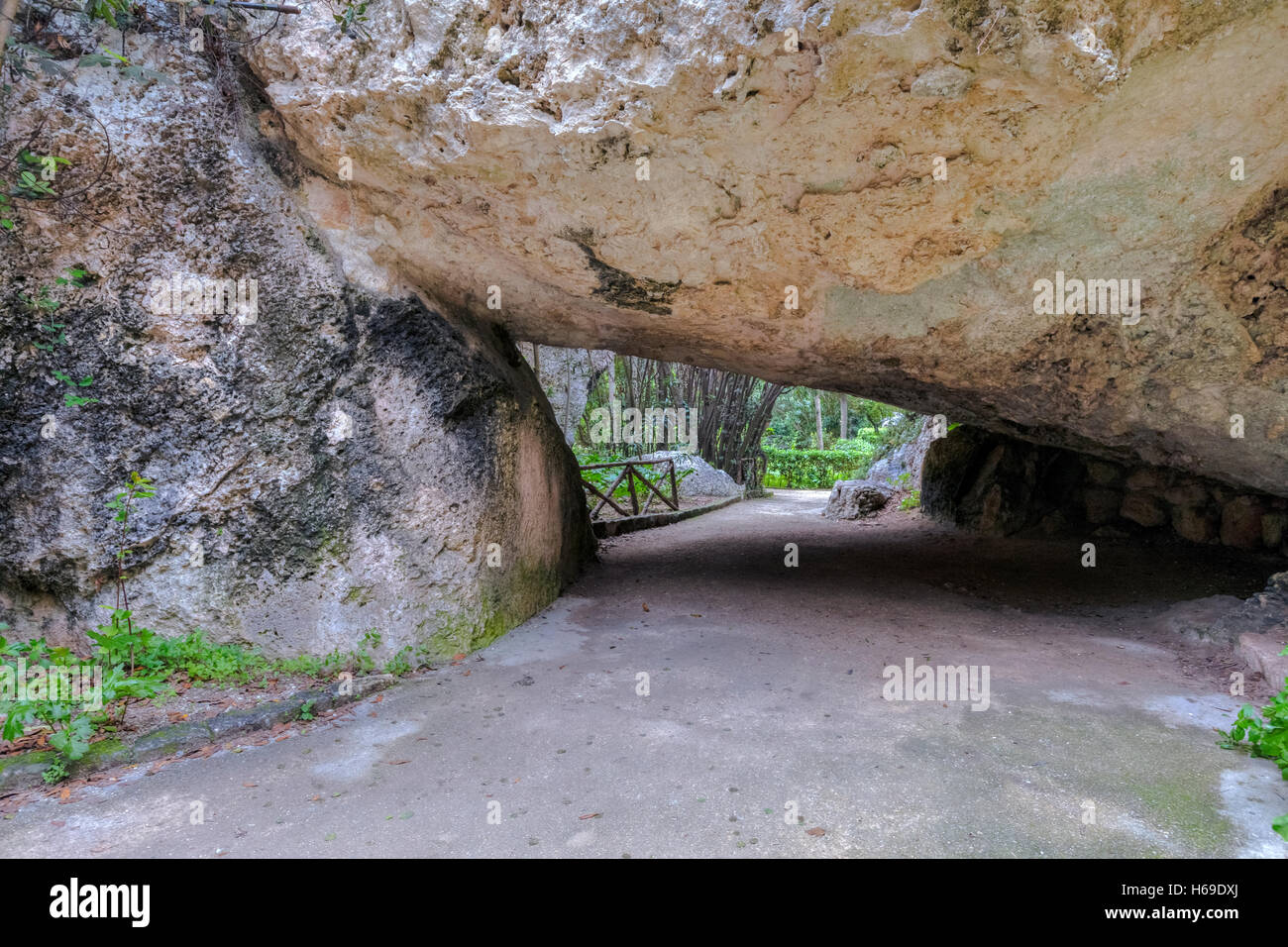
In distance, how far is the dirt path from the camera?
8.48 feet

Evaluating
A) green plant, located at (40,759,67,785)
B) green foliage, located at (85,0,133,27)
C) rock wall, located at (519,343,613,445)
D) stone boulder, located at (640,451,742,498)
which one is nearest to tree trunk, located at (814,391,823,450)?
stone boulder, located at (640,451,742,498)

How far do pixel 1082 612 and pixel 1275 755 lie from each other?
10.8 feet

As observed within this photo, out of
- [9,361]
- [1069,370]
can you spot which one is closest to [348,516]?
[9,361]

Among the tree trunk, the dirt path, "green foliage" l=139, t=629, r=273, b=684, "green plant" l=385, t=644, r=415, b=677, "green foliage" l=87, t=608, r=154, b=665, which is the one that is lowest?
the dirt path

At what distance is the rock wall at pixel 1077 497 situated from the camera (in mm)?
7648

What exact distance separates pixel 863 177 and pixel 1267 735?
368 centimetres

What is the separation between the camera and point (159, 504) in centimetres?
431

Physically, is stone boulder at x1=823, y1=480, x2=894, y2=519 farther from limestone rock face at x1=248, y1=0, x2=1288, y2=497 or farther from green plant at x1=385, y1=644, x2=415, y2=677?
green plant at x1=385, y1=644, x2=415, y2=677

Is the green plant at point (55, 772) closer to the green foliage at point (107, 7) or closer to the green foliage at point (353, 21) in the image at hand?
the green foliage at point (107, 7)

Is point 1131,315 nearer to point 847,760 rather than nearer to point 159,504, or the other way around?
point 847,760

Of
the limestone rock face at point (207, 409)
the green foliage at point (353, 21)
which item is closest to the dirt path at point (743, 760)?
the limestone rock face at point (207, 409)

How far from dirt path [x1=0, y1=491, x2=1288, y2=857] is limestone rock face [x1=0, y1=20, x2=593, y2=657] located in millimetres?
1022

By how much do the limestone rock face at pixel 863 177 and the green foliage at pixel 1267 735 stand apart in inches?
110

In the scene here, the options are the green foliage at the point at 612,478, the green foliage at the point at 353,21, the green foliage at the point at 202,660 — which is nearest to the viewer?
the green foliage at the point at 202,660
